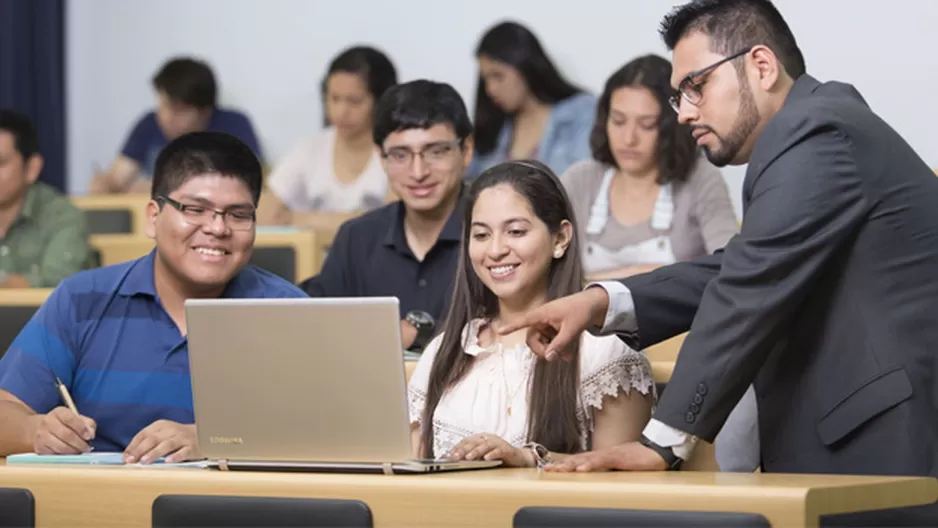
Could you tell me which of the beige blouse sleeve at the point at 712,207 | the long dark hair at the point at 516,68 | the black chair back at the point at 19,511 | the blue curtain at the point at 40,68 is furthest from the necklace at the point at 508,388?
the blue curtain at the point at 40,68

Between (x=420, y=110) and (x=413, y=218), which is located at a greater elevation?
(x=420, y=110)

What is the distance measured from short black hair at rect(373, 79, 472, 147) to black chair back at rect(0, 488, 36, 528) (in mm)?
1560

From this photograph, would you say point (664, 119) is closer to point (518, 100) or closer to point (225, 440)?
point (518, 100)

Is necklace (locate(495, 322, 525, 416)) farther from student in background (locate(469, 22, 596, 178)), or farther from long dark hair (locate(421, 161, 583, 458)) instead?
student in background (locate(469, 22, 596, 178))

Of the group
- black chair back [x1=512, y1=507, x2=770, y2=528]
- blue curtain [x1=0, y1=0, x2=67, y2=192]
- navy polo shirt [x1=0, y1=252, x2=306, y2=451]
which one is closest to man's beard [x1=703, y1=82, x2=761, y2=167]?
black chair back [x1=512, y1=507, x2=770, y2=528]

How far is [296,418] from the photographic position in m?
1.73

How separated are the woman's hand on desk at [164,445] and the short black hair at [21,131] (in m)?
2.62

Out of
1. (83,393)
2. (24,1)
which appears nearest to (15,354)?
(83,393)

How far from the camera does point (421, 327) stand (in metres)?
2.80

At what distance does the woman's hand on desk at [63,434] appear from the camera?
2049mm

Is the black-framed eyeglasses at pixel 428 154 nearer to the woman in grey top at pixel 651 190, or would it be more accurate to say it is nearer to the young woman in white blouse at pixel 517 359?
the woman in grey top at pixel 651 190

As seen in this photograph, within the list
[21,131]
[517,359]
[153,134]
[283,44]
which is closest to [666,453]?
[517,359]

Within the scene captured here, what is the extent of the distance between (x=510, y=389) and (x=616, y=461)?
0.46 metres

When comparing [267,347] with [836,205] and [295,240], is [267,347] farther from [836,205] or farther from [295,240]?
[295,240]
